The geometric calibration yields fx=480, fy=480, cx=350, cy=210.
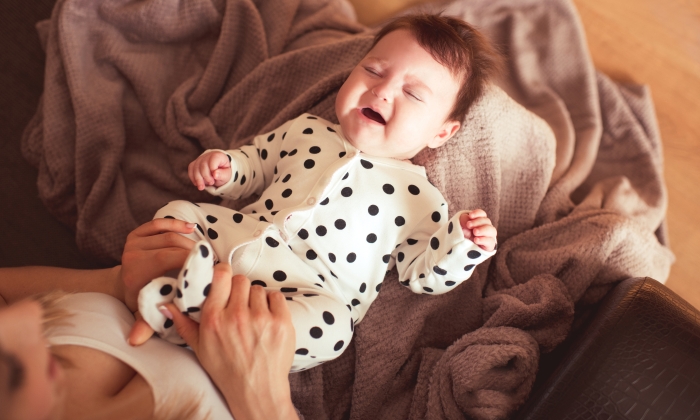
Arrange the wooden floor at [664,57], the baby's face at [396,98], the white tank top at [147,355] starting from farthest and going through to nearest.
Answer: the wooden floor at [664,57] < the baby's face at [396,98] < the white tank top at [147,355]

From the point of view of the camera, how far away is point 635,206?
3.95 feet

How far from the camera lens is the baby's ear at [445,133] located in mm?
1021

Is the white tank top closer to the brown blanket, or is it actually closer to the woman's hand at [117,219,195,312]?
the woman's hand at [117,219,195,312]

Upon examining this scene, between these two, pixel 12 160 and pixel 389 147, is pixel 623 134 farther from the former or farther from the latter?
pixel 12 160

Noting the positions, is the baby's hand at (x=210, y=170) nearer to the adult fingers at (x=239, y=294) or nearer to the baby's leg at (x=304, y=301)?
the baby's leg at (x=304, y=301)

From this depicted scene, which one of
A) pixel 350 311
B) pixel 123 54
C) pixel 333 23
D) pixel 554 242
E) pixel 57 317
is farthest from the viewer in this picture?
pixel 333 23

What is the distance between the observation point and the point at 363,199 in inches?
38.3

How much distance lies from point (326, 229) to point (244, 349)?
1.02 feet

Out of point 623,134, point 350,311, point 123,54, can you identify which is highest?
Result: point 123,54

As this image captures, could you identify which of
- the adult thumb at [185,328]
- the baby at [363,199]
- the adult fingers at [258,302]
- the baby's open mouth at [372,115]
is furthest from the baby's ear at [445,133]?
the adult thumb at [185,328]

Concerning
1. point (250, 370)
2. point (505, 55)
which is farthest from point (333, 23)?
point (250, 370)

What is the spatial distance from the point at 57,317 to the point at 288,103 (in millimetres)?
739

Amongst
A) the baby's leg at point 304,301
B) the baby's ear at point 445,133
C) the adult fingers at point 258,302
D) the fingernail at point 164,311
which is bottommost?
the baby's leg at point 304,301

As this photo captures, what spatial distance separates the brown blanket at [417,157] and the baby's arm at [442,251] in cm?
8
